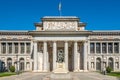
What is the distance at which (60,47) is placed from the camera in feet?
237

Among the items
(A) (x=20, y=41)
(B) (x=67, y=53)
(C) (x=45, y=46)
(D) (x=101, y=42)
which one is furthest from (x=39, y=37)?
(D) (x=101, y=42)

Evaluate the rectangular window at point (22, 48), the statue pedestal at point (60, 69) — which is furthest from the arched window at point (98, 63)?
the statue pedestal at point (60, 69)

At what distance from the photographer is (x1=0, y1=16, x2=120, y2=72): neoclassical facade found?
6694 centimetres

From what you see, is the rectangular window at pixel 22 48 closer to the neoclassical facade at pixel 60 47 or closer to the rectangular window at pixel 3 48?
the neoclassical facade at pixel 60 47

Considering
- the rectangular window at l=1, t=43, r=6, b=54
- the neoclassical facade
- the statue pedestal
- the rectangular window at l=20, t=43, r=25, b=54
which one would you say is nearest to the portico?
the neoclassical facade

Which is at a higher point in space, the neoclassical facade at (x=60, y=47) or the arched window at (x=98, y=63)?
the neoclassical facade at (x=60, y=47)

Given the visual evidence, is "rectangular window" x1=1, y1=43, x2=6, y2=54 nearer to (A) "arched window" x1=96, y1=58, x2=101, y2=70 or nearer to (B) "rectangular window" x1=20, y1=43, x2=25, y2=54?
(B) "rectangular window" x1=20, y1=43, x2=25, y2=54

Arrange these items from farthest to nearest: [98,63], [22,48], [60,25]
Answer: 1. [98,63]
2. [22,48]
3. [60,25]

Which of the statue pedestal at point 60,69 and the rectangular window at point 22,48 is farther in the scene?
the rectangular window at point 22,48

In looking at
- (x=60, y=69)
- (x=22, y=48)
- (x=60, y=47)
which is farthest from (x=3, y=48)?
(x=60, y=69)

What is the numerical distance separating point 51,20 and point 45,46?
22.4ft

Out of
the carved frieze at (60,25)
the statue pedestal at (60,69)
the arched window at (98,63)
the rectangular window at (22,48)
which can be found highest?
the carved frieze at (60,25)

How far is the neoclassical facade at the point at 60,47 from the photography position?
66.9 metres

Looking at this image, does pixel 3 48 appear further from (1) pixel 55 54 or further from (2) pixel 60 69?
(2) pixel 60 69
